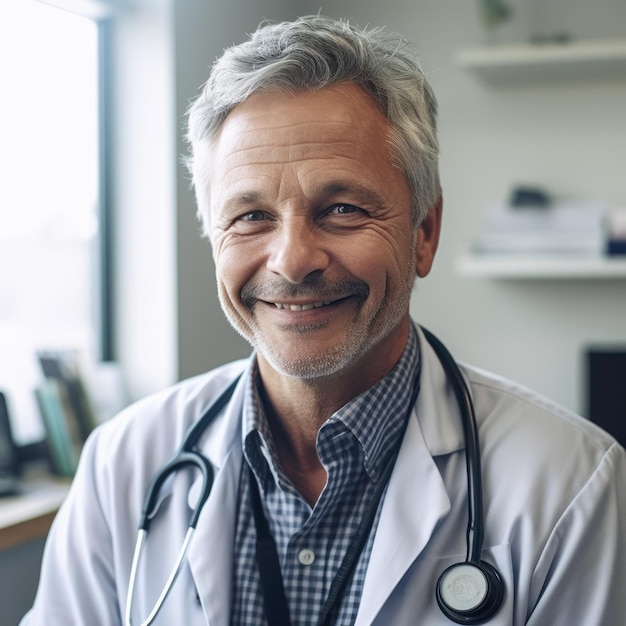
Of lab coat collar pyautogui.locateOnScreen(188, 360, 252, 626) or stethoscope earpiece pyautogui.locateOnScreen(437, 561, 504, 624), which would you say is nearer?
stethoscope earpiece pyautogui.locateOnScreen(437, 561, 504, 624)

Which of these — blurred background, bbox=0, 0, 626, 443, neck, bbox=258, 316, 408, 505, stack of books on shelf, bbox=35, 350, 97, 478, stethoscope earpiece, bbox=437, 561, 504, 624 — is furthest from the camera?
blurred background, bbox=0, 0, 626, 443

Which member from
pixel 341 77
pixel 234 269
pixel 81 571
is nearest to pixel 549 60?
pixel 341 77

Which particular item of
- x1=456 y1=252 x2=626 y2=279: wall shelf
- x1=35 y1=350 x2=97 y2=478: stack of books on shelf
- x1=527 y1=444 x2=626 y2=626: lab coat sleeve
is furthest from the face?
x1=456 y1=252 x2=626 y2=279: wall shelf

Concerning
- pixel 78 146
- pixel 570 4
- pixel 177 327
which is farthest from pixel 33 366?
pixel 570 4

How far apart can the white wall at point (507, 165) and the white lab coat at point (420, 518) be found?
0.91 metres

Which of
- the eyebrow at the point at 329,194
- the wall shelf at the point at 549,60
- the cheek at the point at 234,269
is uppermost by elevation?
the wall shelf at the point at 549,60

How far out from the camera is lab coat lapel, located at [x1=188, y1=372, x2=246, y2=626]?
1113 millimetres

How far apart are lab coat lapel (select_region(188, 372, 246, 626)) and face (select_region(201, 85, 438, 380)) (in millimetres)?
166

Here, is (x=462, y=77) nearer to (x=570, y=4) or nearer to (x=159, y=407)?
(x=570, y=4)

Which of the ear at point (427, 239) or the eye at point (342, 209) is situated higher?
the eye at point (342, 209)

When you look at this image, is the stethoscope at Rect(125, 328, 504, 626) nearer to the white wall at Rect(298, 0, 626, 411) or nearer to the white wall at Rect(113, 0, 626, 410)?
the white wall at Rect(113, 0, 626, 410)

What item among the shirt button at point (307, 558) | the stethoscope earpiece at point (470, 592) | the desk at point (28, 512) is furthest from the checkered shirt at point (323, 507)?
the desk at point (28, 512)

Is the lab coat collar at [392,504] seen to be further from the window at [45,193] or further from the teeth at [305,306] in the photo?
the window at [45,193]

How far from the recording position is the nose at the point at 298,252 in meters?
1.08
